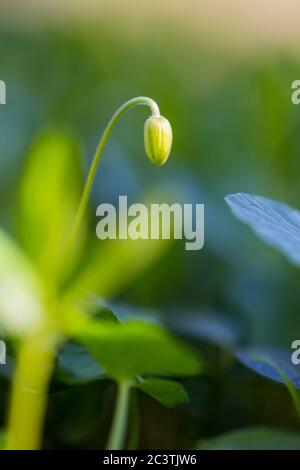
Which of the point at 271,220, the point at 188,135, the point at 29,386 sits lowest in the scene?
the point at 29,386

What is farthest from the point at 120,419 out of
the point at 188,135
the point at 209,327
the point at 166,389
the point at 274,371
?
the point at 188,135

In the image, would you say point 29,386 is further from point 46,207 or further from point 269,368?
point 269,368

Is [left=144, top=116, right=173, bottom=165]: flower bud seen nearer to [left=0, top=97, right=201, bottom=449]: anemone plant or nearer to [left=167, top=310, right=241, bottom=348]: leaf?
[left=0, top=97, right=201, bottom=449]: anemone plant

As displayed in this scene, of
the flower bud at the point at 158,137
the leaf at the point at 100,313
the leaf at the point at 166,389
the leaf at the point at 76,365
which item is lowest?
the leaf at the point at 166,389

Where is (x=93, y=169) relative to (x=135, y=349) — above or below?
above

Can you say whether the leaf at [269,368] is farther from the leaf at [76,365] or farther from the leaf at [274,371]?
the leaf at [76,365]

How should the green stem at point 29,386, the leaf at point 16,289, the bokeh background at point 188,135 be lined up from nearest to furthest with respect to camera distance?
1. the leaf at point 16,289
2. the green stem at point 29,386
3. the bokeh background at point 188,135

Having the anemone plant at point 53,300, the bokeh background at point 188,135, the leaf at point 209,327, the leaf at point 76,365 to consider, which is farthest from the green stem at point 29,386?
the leaf at point 209,327

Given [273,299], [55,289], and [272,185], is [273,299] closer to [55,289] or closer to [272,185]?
[272,185]
